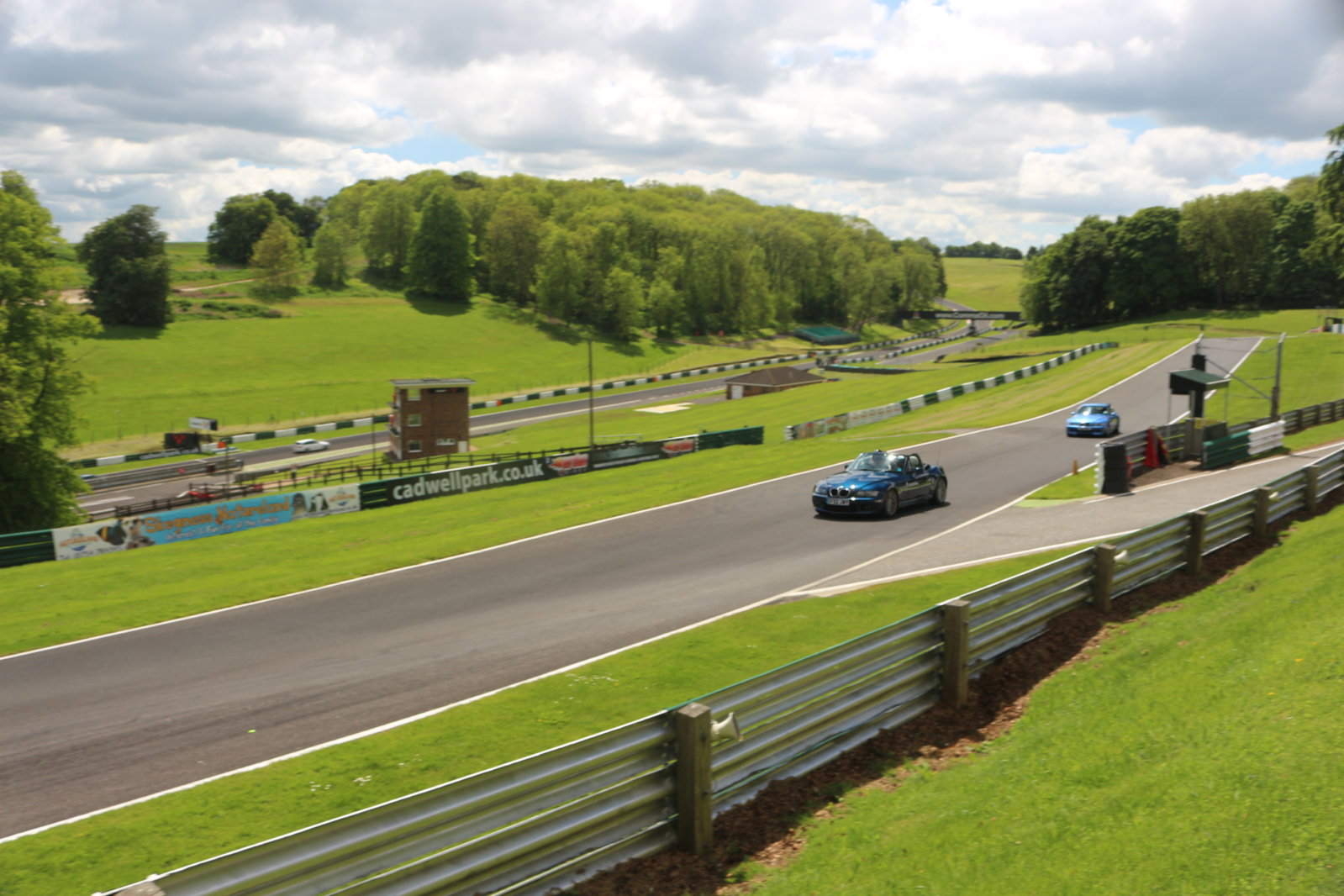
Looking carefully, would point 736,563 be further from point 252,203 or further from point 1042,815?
point 252,203

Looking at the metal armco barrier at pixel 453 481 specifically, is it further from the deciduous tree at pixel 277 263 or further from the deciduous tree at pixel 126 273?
the deciduous tree at pixel 277 263

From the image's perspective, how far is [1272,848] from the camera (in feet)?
17.6

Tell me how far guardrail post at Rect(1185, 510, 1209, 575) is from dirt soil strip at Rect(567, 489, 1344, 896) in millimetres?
773

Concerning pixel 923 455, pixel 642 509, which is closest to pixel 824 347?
pixel 923 455

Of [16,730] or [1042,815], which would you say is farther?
[16,730]

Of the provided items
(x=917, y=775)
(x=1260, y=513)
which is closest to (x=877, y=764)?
(x=917, y=775)

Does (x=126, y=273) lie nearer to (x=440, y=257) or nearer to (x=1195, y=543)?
(x=440, y=257)

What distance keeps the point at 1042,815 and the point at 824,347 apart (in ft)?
469

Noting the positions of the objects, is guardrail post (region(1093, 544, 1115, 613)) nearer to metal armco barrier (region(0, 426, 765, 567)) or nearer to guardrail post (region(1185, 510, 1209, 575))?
guardrail post (region(1185, 510, 1209, 575))

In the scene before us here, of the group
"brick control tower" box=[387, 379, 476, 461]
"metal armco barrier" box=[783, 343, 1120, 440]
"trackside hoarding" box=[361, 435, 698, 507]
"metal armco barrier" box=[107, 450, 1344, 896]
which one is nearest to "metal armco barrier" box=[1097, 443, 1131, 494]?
"metal armco barrier" box=[107, 450, 1344, 896]

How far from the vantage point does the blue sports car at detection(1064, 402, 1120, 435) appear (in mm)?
39156

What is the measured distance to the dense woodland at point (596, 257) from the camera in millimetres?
129875

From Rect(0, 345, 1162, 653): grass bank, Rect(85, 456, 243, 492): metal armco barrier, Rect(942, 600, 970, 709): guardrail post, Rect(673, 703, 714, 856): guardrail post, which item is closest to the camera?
Rect(673, 703, 714, 856): guardrail post

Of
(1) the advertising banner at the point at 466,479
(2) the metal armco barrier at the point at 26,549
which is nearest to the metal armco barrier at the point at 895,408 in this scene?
(1) the advertising banner at the point at 466,479
